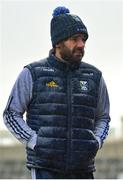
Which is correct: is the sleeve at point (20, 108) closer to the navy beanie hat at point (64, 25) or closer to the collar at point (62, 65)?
the collar at point (62, 65)

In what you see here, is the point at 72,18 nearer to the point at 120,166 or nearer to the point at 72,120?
the point at 72,120

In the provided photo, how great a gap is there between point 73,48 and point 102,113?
1.78ft

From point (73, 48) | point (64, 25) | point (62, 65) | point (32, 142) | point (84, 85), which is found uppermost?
point (64, 25)

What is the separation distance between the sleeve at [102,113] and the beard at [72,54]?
31 cm

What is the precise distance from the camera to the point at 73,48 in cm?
634

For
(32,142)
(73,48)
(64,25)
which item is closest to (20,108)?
(32,142)

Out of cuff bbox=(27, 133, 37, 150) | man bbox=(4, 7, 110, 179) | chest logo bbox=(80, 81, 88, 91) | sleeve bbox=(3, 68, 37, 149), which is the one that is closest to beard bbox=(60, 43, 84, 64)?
man bbox=(4, 7, 110, 179)

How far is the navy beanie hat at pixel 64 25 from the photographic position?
6402mm

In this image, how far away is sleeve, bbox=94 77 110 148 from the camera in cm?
653

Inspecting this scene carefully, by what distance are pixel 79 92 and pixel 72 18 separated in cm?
52

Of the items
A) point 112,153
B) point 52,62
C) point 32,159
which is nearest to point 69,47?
point 52,62

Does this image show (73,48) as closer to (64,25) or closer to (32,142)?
(64,25)

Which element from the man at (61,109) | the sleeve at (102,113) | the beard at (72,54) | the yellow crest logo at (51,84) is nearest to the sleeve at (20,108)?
the man at (61,109)

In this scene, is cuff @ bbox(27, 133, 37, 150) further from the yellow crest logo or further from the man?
the yellow crest logo
